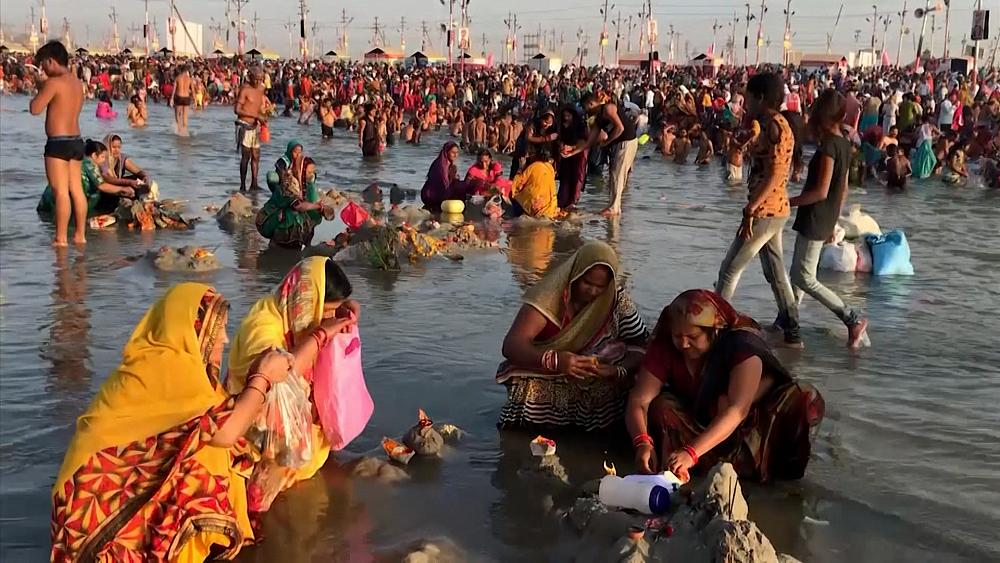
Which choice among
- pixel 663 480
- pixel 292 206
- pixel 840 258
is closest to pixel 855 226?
pixel 840 258

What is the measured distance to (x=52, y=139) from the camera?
832cm

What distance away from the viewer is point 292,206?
8.64 m

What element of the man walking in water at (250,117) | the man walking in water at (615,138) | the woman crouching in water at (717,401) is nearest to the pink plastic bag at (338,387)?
the woman crouching in water at (717,401)

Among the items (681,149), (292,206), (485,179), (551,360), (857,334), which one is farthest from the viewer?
(681,149)

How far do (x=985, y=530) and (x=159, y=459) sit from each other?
9.97 feet

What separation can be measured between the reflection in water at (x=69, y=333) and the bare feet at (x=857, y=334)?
4564 millimetres

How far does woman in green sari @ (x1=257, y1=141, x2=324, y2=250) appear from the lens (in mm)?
8648

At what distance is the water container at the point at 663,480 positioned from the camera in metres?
3.46

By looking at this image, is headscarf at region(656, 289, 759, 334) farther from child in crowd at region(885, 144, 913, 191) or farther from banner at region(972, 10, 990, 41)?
banner at region(972, 10, 990, 41)

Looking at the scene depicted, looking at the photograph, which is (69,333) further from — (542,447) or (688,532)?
(688,532)

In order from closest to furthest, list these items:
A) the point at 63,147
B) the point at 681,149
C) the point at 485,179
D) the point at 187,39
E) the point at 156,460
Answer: the point at 156,460 < the point at 63,147 < the point at 485,179 < the point at 681,149 < the point at 187,39

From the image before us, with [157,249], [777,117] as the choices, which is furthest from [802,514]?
[157,249]

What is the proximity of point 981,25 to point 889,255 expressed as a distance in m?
31.3

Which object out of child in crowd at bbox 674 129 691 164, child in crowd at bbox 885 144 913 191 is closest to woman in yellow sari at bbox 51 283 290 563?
child in crowd at bbox 885 144 913 191
